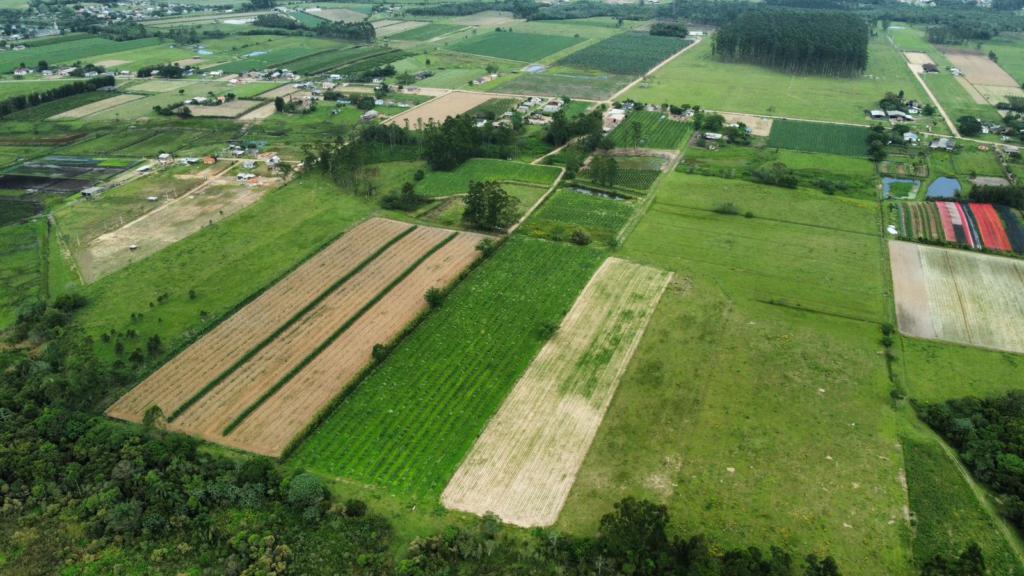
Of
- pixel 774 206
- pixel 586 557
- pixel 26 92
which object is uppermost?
pixel 26 92

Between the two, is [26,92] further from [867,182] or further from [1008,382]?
[1008,382]

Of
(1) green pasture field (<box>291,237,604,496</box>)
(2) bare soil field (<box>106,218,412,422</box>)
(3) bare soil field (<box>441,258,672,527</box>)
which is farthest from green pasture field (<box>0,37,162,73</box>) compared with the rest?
(3) bare soil field (<box>441,258,672,527</box>)

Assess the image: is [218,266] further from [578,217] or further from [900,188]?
[900,188]

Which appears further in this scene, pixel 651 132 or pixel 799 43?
pixel 799 43

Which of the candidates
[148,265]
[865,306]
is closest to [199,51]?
[148,265]

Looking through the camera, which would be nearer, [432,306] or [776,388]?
[776,388]

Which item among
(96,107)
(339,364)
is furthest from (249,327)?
(96,107)
